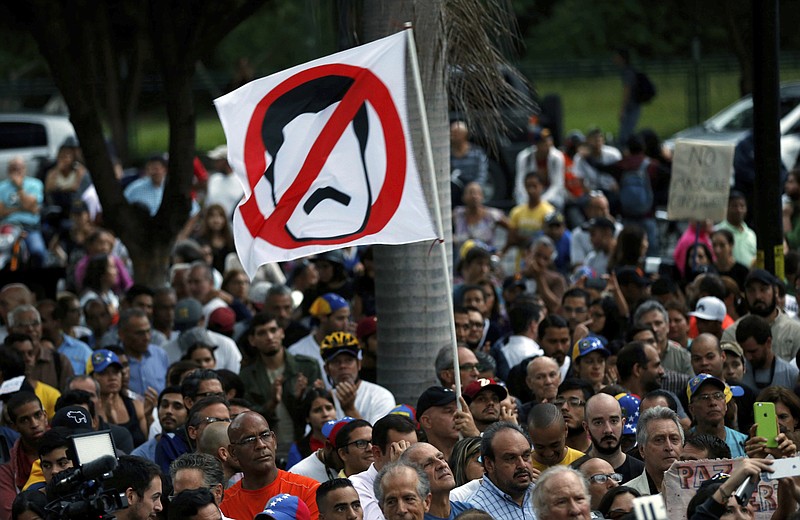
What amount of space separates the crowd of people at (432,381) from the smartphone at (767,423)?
0.31 feet

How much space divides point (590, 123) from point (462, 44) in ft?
78.2

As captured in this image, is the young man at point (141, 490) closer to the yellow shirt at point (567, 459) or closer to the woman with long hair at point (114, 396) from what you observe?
the yellow shirt at point (567, 459)

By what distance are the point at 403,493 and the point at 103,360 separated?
4.16 meters

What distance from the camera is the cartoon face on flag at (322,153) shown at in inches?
339

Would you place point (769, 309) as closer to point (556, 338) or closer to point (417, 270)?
point (556, 338)

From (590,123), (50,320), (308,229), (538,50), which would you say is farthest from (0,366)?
(538,50)

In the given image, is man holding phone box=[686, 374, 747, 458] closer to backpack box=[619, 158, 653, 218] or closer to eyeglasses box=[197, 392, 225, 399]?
eyeglasses box=[197, 392, 225, 399]

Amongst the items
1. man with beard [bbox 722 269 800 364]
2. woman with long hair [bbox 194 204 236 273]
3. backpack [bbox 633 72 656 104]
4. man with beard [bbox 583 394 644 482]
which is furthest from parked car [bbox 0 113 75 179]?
man with beard [bbox 583 394 644 482]

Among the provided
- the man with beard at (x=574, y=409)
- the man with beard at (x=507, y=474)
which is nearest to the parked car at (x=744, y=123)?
the man with beard at (x=574, y=409)

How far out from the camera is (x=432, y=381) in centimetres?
1038

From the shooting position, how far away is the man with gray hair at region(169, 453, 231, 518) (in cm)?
794

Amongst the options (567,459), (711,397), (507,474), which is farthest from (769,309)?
(507,474)

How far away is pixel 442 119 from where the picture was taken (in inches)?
399

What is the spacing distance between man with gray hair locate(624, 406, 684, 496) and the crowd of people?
0.04 feet
